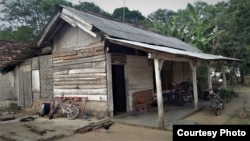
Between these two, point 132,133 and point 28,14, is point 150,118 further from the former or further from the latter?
point 28,14

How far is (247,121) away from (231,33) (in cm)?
1606

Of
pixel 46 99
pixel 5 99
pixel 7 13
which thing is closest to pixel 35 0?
pixel 7 13

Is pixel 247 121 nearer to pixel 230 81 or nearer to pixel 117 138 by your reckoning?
pixel 117 138

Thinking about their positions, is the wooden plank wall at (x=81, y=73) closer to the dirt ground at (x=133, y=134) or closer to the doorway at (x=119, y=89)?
the doorway at (x=119, y=89)

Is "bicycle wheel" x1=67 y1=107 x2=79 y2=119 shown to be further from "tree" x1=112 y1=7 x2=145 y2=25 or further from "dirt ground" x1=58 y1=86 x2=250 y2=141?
"tree" x1=112 y1=7 x2=145 y2=25

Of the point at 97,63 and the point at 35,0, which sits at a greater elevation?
the point at 35,0

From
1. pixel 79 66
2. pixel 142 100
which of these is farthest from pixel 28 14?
pixel 142 100

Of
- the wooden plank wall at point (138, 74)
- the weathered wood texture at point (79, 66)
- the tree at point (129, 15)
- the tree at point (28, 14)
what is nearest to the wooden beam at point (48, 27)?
the weathered wood texture at point (79, 66)

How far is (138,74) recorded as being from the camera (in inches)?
412

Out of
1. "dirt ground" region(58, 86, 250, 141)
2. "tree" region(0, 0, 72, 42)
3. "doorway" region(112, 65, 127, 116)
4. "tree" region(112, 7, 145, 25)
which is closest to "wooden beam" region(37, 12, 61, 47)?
"doorway" region(112, 65, 127, 116)

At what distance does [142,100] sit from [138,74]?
1226 millimetres

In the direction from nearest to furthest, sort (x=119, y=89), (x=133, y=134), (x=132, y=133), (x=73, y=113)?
(x=133, y=134) < (x=132, y=133) < (x=73, y=113) < (x=119, y=89)

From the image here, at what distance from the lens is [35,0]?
91.2 ft

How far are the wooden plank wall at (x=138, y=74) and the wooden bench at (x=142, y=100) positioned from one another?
0.58ft
